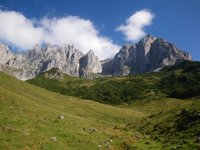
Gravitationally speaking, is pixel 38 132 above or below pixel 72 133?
below

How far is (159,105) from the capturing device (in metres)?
157

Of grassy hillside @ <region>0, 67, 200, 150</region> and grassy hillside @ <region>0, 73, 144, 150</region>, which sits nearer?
grassy hillside @ <region>0, 73, 144, 150</region>

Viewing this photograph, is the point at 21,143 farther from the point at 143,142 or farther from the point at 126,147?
the point at 143,142

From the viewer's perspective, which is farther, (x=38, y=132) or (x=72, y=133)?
(x=72, y=133)

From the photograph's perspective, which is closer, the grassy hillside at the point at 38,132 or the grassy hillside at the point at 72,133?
the grassy hillside at the point at 38,132

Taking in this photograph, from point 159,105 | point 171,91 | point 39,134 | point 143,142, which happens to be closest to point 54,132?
point 39,134

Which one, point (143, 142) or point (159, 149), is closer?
point (159, 149)

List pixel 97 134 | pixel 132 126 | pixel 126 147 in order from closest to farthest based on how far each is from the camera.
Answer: pixel 126 147
pixel 97 134
pixel 132 126

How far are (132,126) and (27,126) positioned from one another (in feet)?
75.9

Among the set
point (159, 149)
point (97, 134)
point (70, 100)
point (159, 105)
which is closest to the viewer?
point (159, 149)

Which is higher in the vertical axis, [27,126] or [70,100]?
[70,100]

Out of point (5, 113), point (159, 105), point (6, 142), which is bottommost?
point (6, 142)

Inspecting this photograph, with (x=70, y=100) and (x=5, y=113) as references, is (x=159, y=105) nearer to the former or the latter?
(x=70, y=100)

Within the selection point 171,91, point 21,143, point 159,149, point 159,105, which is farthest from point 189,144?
point 171,91
